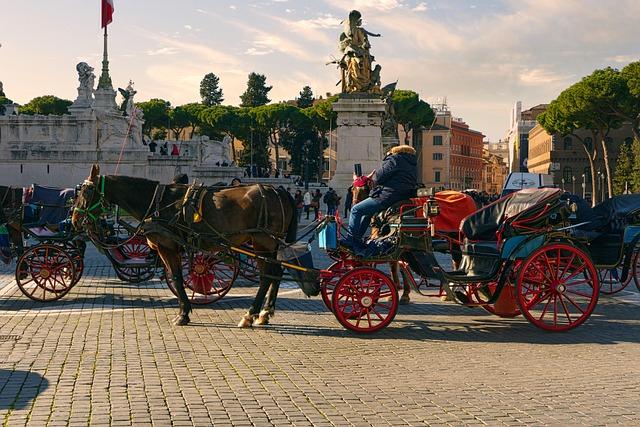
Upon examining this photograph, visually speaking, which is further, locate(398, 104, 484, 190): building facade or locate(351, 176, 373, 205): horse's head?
locate(398, 104, 484, 190): building facade

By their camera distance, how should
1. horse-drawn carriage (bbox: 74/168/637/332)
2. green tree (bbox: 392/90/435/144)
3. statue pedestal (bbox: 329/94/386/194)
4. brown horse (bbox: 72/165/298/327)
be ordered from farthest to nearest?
green tree (bbox: 392/90/435/144) → statue pedestal (bbox: 329/94/386/194) → brown horse (bbox: 72/165/298/327) → horse-drawn carriage (bbox: 74/168/637/332)

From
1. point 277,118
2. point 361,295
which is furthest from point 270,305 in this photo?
point 277,118

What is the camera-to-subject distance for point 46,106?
97.9m

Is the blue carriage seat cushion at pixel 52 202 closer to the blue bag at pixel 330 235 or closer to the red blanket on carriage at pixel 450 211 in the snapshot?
the blue bag at pixel 330 235

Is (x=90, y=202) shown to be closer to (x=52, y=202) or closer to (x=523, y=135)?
(x=52, y=202)

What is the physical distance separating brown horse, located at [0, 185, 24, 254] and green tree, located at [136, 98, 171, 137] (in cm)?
8539

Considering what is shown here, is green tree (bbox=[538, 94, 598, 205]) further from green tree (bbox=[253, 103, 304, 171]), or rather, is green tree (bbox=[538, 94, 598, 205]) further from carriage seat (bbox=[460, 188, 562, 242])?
carriage seat (bbox=[460, 188, 562, 242])

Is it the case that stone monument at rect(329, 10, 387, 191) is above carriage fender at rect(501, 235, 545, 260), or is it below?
above

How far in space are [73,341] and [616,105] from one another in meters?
58.4

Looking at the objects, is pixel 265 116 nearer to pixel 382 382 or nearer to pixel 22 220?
pixel 22 220

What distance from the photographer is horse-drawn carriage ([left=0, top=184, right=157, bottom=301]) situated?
12.4m

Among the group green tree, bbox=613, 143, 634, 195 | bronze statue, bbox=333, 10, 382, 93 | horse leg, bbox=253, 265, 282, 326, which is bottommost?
horse leg, bbox=253, 265, 282, 326

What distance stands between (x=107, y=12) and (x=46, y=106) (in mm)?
49826

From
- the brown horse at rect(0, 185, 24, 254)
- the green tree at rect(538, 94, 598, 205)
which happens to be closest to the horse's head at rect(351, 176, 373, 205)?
the brown horse at rect(0, 185, 24, 254)
